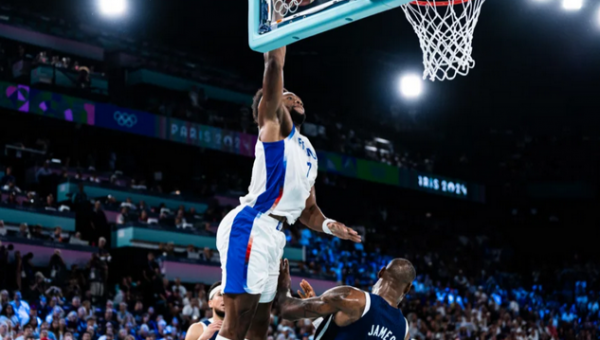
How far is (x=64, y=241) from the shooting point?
701 inches

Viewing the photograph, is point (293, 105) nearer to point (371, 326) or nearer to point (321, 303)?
point (321, 303)

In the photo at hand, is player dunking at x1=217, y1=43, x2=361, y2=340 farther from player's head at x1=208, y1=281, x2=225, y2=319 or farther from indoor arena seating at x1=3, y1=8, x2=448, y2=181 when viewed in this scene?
indoor arena seating at x1=3, y1=8, x2=448, y2=181

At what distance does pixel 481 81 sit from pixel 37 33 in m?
15.9

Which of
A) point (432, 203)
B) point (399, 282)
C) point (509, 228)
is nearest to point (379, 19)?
point (432, 203)

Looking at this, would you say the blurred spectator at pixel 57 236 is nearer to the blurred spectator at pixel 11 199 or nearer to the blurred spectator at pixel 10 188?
the blurred spectator at pixel 11 199

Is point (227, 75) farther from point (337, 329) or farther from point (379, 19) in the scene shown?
point (337, 329)

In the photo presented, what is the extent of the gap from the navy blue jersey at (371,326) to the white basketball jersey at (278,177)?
32.8 inches

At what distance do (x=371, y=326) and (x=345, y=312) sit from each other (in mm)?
194

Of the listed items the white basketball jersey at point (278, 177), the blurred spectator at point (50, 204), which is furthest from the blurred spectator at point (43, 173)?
the white basketball jersey at point (278, 177)

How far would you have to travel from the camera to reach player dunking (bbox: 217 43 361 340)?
4.73m

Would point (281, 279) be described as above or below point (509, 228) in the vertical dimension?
below

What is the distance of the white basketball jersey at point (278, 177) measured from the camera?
4.88m

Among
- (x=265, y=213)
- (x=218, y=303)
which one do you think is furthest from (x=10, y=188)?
(x=265, y=213)

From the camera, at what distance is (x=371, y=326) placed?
519 centimetres
